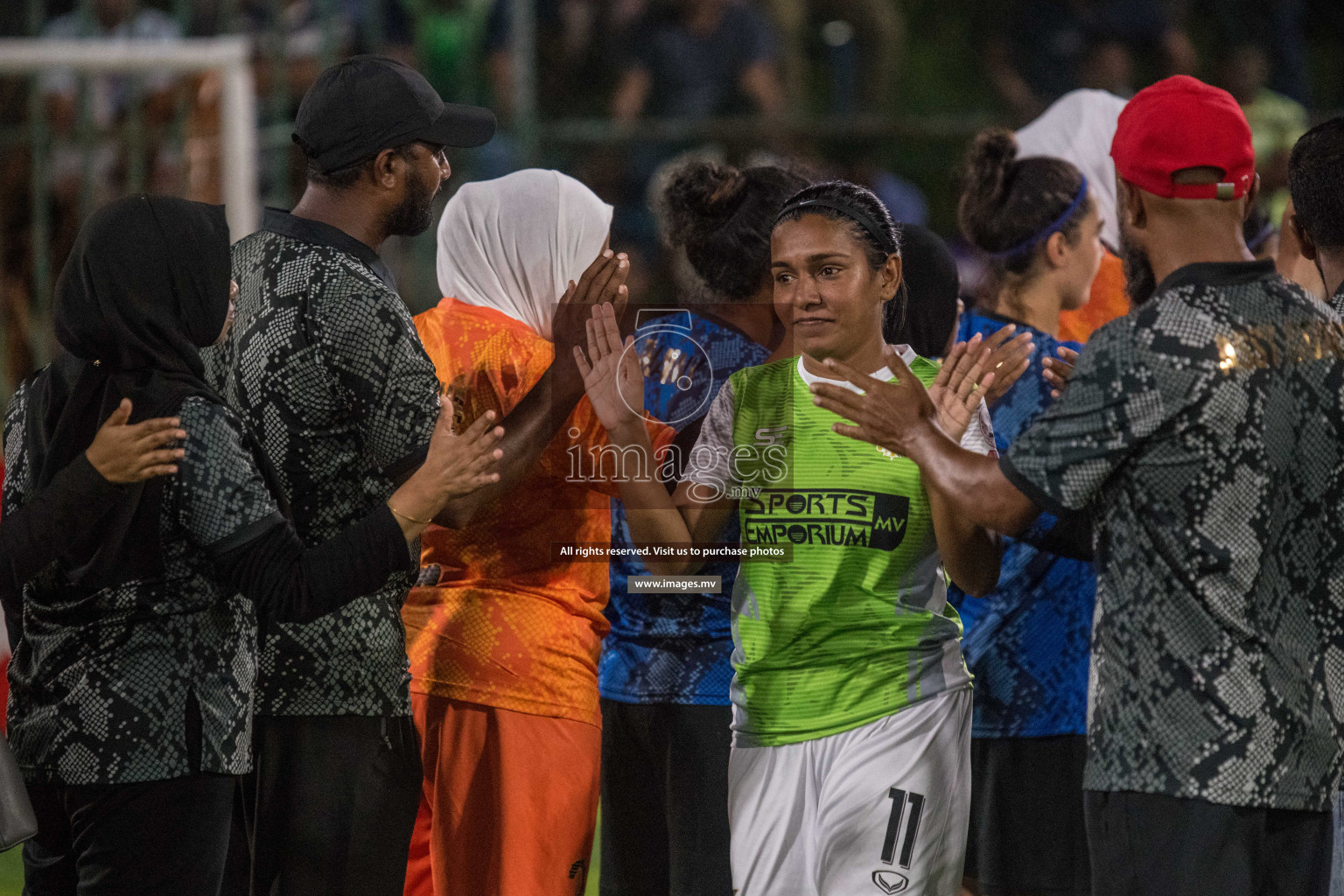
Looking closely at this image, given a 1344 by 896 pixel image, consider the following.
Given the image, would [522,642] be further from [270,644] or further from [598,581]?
[270,644]

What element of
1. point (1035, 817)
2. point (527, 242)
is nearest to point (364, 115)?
point (527, 242)

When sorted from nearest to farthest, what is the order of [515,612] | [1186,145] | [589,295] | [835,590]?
[1186,145] → [835,590] → [589,295] → [515,612]

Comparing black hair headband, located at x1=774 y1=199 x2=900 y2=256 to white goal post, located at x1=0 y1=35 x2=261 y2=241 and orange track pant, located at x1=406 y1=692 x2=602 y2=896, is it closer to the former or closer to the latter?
orange track pant, located at x1=406 y1=692 x2=602 y2=896

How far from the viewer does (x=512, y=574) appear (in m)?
3.26

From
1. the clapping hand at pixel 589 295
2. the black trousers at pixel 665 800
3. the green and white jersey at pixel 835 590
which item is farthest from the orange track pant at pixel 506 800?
the clapping hand at pixel 589 295

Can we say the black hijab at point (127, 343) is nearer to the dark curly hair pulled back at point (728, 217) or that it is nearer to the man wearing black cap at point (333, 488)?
the man wearing black cap at point (333, 488)

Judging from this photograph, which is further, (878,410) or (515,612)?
(515,612)

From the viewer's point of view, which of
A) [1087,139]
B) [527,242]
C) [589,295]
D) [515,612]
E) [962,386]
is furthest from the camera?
[1087,139]

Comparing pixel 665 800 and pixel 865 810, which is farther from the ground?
pixel 865 810

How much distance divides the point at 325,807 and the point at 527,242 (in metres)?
1.23

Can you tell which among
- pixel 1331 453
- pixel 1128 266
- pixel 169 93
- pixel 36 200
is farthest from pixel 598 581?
pixel 169 93

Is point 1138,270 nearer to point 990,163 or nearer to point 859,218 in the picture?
point 859,218

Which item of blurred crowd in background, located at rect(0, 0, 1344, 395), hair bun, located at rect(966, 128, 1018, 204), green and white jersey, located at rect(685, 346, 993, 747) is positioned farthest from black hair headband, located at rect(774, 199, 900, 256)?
blurred crowd in background, located at rect(0, 0, 1344, 395)

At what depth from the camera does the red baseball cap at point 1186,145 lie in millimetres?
2512
